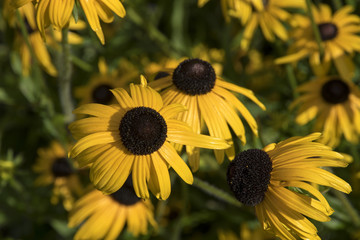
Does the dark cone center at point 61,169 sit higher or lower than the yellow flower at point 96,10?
lower

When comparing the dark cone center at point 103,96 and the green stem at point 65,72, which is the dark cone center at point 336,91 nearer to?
the dark cone center at point 103,96

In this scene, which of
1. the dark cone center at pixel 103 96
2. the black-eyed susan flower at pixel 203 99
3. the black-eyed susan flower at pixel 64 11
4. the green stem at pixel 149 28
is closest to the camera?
the black-eyed susan flower at pixel 64 11

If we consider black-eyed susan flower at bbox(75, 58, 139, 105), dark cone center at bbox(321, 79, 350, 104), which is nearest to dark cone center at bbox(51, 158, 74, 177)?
black-eyed susan flower at bbox(75, 58, 139, 105)

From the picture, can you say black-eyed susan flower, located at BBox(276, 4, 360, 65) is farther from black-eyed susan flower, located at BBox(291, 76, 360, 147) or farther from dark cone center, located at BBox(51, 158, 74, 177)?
dark cone center, located at BBox(51, 158, 74, 177)

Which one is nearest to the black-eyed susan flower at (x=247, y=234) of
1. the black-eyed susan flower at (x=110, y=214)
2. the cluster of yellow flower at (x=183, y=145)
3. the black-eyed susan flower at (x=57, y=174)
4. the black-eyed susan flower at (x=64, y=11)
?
the black-eyed susan flower at (x=110, y=214)

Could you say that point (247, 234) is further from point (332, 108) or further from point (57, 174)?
point (57, 174)

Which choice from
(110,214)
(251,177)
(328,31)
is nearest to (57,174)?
(110,214)
